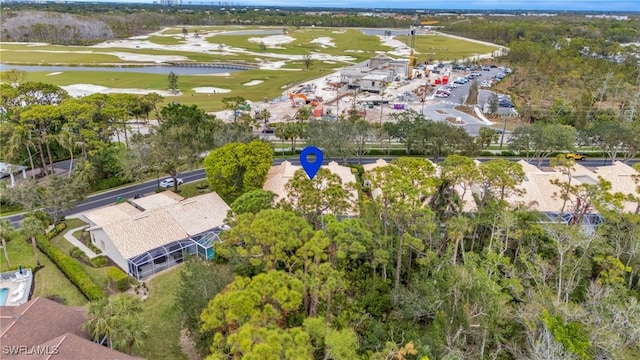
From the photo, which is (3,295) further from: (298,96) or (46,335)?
(298,96)

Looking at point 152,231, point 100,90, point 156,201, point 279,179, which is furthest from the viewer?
point 100,90

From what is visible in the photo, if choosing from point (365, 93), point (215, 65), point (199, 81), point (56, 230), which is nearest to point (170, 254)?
point (56, 230)

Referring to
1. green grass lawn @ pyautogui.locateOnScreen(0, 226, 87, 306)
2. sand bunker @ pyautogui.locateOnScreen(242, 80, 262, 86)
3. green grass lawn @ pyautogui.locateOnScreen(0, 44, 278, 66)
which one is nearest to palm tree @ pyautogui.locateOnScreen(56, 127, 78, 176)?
green grass lawn @ pyautogui.locateOnScreen(0, 226, 87, 306)

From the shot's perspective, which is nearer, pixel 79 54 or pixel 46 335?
pixel 46 335

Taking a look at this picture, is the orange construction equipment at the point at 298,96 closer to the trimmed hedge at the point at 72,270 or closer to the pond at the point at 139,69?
the pond at the point at 139,69

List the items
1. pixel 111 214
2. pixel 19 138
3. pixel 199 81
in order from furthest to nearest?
pixel 199 81
pixel 19 138
pixel 111 214

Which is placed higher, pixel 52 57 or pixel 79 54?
pixel 79 54

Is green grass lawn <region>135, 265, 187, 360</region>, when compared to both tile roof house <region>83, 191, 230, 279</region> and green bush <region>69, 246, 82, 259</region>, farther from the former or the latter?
green bush <region>69, 246, 82, 259</region>
